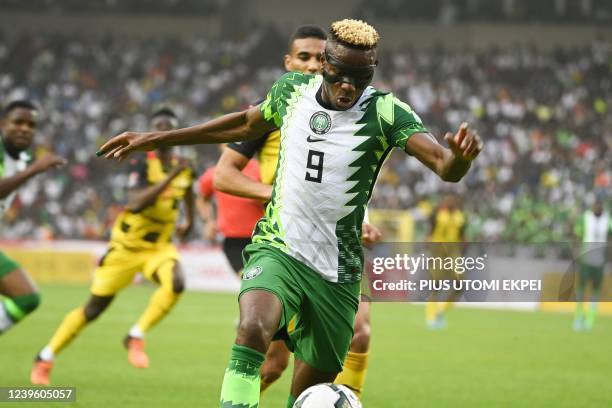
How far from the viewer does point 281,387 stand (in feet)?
32.2

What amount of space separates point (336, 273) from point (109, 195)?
2643 cm

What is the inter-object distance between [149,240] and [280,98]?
584cm

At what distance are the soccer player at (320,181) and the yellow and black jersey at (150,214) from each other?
5417 mm

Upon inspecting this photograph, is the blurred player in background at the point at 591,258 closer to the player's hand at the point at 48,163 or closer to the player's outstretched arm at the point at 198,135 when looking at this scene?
the player's hand at the point at 48,163

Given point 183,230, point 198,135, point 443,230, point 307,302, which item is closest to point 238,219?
point 183,230

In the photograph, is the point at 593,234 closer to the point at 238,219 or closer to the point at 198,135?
the point at 238,219

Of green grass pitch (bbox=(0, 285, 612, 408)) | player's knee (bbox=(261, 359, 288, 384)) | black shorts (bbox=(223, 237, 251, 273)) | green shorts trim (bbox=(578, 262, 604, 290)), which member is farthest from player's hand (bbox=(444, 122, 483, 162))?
green shorts trim (bbox=(578, 262, 604, 290))

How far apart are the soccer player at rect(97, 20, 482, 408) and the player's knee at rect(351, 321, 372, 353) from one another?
1.20m

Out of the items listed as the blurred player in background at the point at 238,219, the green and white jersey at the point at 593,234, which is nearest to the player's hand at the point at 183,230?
the blurred player in background at the point at 238,219

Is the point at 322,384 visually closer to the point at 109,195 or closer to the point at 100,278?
the point at 100,278

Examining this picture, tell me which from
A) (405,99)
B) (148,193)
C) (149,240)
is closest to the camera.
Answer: (148,193)

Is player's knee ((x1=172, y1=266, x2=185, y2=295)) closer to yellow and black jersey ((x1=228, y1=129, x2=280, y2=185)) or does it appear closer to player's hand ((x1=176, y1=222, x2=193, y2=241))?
player's hand ((x1=176, y1=222, x2=193, y2=241))

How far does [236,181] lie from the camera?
6.63 m

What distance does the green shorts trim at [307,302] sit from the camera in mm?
5223
